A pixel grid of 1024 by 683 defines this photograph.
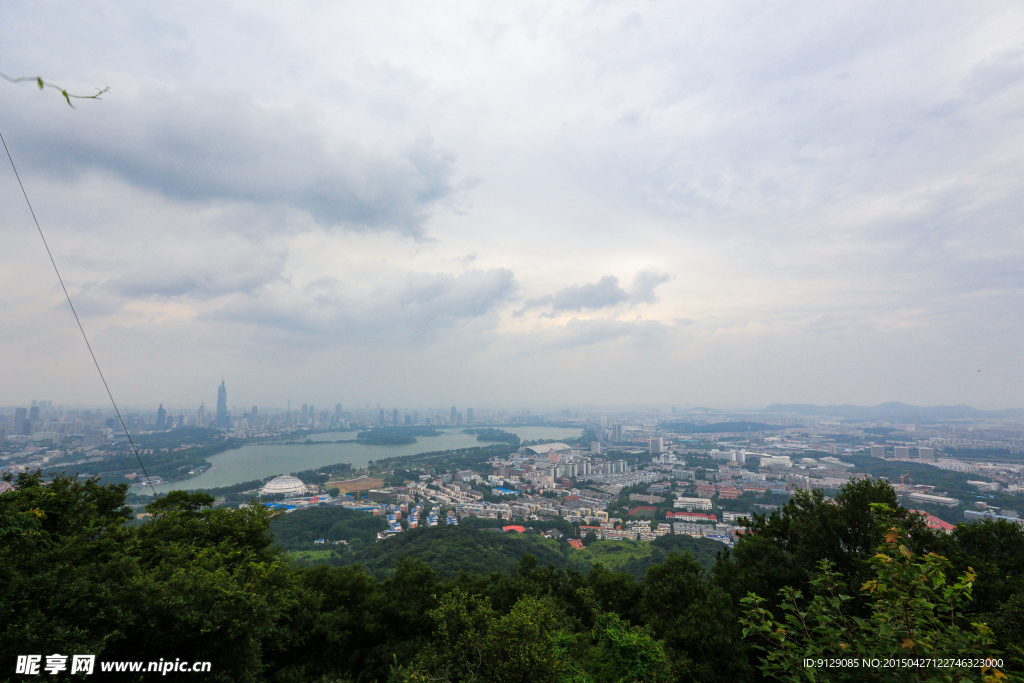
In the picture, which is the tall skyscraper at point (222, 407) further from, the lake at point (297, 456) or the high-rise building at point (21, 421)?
the high-rise building at point (21, 421)

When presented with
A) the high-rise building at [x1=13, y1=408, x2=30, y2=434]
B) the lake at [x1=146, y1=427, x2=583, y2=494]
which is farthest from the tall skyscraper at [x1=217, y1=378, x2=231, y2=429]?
the high-rise building at [x1=13, y1=408, x2=30, y2=434]

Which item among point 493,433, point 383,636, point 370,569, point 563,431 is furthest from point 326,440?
point 383,636

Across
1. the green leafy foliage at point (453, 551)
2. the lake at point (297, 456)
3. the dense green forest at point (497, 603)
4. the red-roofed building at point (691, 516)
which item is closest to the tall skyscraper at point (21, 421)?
the lake at point (297, 456)

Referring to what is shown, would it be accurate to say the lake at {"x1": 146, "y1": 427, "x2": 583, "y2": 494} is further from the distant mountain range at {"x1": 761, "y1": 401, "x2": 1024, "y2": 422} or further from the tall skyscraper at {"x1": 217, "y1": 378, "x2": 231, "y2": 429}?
the distant mountain range at {"x1": 761, "y1": 401, "x2": 1024, "y2": 422}
